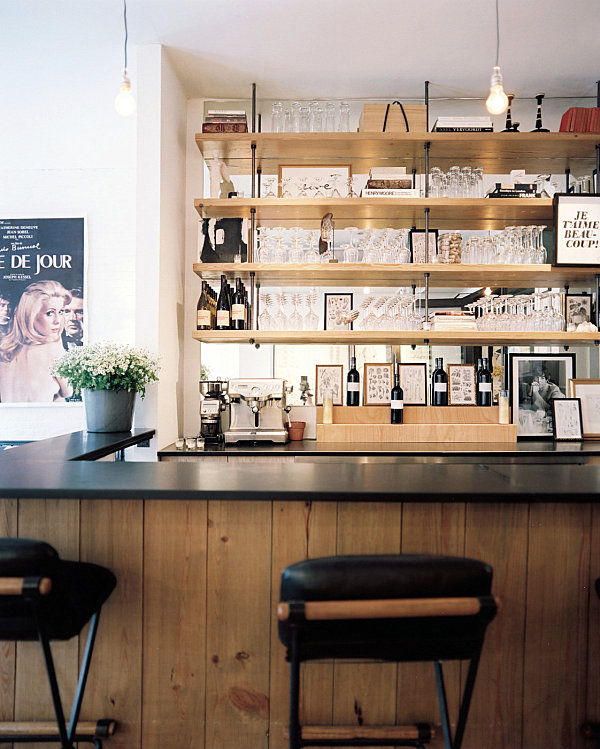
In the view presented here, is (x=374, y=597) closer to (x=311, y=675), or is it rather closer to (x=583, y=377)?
(x=311, y=675)

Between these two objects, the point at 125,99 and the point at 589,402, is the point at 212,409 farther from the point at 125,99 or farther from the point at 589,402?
the point at 589,402

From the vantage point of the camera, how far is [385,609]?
1.04 metres

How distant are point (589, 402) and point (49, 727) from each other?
3254 millimetres

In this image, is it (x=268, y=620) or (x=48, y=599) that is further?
(x=268, y=620)

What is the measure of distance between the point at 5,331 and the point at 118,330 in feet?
2.76

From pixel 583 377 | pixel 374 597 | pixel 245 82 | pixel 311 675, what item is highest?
pixel 245 82

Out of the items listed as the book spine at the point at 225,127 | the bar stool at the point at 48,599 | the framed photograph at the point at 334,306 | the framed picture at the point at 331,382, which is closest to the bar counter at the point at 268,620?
the bar stool at the point at 48,599

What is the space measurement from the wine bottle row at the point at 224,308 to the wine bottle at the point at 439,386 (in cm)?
121

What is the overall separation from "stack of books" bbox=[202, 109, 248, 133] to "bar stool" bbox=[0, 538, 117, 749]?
2.61 metres

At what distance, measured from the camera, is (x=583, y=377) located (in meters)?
3.53

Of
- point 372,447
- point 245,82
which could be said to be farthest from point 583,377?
point 245,82

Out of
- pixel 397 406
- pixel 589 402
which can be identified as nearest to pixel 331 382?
pixel 397 406

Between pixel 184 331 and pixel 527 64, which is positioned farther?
pixel 184 331

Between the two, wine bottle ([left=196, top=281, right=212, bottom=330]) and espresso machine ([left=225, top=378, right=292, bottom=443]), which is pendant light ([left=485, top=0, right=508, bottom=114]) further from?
wine bottle ([left=196, top=281, right=212, bottom=330])
